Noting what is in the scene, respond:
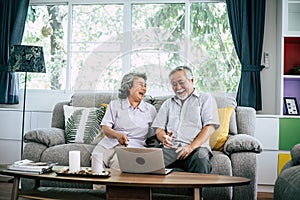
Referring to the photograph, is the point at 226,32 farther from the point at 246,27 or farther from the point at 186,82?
the point at 186,82

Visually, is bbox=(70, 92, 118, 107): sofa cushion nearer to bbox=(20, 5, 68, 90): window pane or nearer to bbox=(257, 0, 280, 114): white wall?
bbox=(257, 0, 280, 114): white wall

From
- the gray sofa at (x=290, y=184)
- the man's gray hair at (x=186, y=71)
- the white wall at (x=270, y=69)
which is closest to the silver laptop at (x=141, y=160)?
the man's gray hair at (x=186, y=71)

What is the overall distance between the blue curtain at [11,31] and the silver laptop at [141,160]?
2696 mm

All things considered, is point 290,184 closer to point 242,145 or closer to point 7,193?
point 242,145

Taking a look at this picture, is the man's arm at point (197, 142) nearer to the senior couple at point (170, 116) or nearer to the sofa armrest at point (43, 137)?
the senior couple at point (170, 116)

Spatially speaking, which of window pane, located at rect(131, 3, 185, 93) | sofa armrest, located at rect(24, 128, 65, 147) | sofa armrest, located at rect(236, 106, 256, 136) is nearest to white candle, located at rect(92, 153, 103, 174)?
window pane, located at rect(131, 3, 185, 93)

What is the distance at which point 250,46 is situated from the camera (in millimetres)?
4453

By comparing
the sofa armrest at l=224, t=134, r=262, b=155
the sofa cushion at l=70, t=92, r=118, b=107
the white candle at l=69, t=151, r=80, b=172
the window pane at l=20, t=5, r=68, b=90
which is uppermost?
the window pane at l=20, t=5, r=68, b=90

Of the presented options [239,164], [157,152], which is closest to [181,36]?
[157,152]

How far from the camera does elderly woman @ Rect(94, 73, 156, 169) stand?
2234 millimetres

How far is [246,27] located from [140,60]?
250cm

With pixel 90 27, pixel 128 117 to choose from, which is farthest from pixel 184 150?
pixel 90 27

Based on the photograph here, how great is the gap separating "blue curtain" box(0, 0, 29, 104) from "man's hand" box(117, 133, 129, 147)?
2.67 m

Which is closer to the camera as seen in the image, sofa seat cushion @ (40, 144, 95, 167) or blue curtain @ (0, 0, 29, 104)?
Result: sofa seat cushion @ (40, 144, 95, 167)
